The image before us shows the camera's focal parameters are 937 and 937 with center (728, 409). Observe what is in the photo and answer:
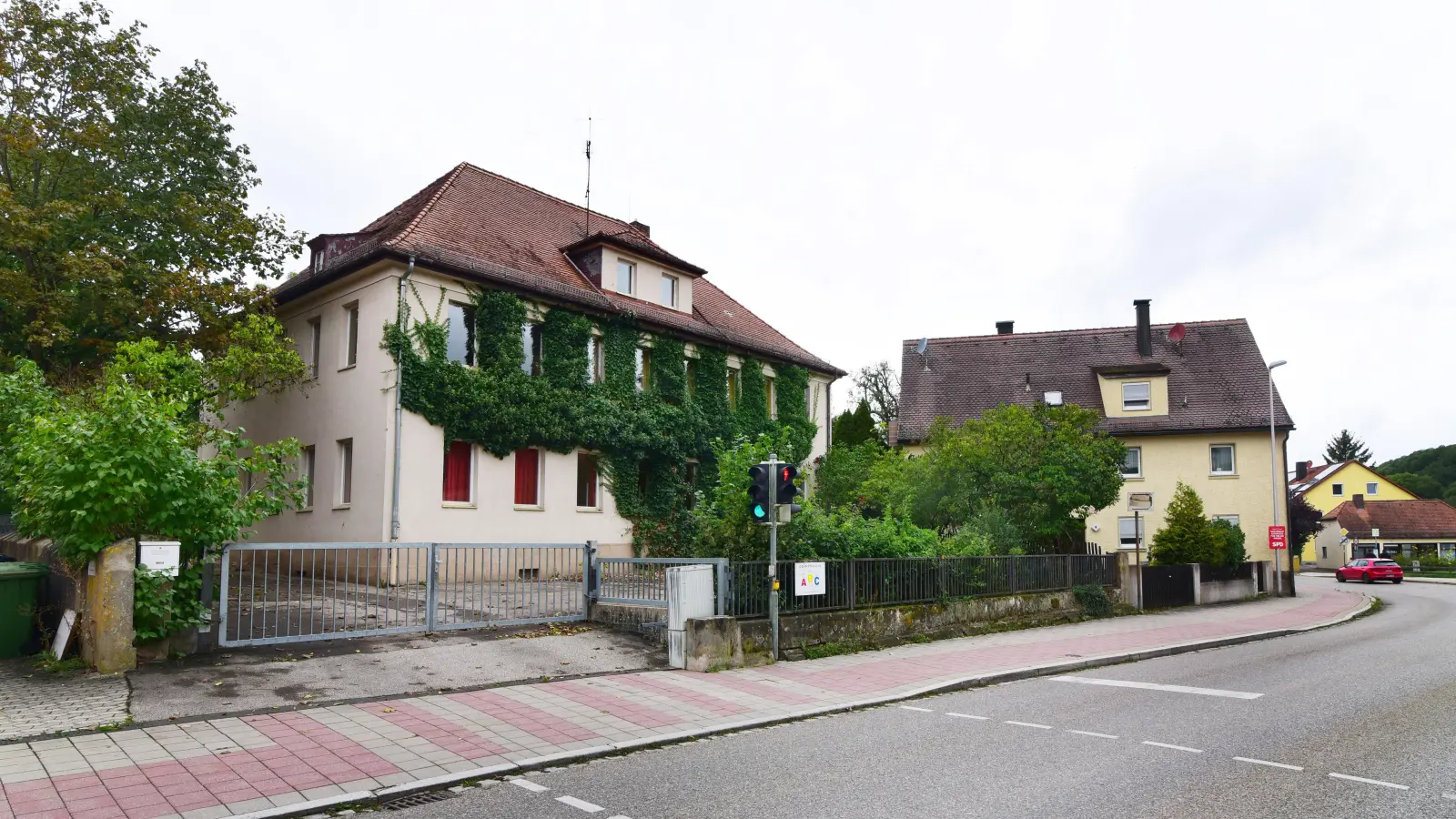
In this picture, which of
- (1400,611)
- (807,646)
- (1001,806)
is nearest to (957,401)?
(1400,611)

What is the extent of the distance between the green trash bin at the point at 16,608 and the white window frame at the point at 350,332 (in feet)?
35.4

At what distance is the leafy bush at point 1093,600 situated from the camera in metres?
20.5

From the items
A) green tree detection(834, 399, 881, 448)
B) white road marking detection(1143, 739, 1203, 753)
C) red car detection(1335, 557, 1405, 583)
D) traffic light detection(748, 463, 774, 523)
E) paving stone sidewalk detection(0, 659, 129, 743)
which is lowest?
red car detection(1335, 557, 1405, 583)

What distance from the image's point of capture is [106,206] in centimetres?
1911

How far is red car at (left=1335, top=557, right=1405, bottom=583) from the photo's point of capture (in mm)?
46906

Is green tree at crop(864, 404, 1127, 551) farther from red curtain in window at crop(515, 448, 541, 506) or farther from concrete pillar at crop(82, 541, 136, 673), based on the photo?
concrete pillar at crop(82, 541, 136, 673)

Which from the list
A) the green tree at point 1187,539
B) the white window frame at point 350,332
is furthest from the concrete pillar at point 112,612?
the green tree at point 1187,539

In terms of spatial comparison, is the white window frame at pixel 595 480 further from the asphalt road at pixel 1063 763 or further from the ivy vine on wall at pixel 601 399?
the asphalt road at pixel 1063 763

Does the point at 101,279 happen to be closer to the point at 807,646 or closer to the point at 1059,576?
the point at 807,646

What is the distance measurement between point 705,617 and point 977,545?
27.0 feet

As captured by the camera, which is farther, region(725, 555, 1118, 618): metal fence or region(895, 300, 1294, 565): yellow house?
region(895, 300, 1294, 565): yellow house

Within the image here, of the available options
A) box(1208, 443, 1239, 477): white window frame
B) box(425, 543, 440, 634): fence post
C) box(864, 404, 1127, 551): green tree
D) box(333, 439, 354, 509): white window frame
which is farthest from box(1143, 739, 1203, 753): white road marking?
box(1208, 443, 1239, 477): white window frame

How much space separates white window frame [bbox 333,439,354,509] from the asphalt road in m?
14.6

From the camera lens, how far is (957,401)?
41719mm
